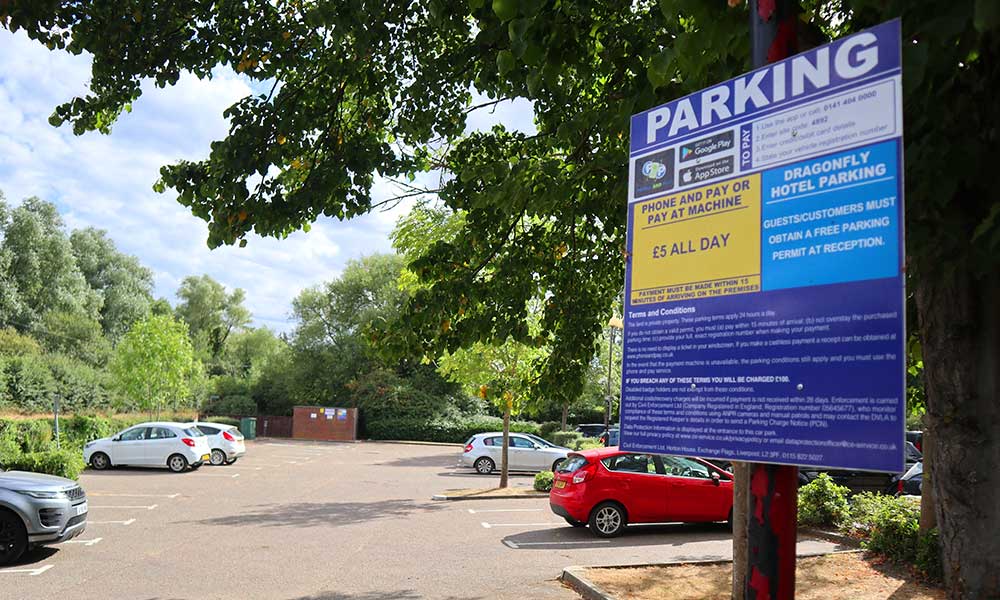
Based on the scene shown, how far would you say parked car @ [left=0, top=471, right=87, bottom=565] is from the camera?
32.2 ft

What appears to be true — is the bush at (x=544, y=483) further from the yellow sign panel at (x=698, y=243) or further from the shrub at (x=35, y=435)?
the yellow sign panel at (x=698, y=243)

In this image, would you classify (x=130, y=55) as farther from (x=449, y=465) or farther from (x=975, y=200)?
(x=449, y=465)

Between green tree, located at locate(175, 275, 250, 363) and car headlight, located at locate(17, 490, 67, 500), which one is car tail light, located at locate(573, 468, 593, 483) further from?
green tree, located at locate(175, 275, 250, 363)

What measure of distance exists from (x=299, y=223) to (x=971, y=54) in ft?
20.9

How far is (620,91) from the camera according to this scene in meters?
6.97

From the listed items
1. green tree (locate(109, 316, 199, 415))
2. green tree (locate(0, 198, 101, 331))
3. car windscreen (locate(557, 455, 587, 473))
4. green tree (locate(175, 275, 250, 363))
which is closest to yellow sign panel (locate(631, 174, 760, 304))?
car windscreen (locate(557, 455, 587, 473))

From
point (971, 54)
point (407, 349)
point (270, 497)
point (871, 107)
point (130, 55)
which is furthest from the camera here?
point (270, 497)

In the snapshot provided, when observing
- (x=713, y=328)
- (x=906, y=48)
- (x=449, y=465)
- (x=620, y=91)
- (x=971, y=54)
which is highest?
(x=620, y=91)

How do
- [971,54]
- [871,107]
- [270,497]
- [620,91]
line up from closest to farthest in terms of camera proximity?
[871,107] < [971,54] < [620,91] < [270,497]

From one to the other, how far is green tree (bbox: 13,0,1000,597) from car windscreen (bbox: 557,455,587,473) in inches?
144

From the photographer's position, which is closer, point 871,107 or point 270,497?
point 871,107

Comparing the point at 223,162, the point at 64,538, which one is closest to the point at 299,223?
the point at 223,162

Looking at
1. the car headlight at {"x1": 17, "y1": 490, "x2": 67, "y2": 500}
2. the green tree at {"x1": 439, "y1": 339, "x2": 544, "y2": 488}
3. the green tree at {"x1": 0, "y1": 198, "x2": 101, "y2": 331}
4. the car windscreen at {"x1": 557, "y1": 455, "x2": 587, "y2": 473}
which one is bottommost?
the car headlight at {"x1": 17, "y1": 490, "x2": 67, "y2": 500}

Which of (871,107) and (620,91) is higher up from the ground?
(620,91)
